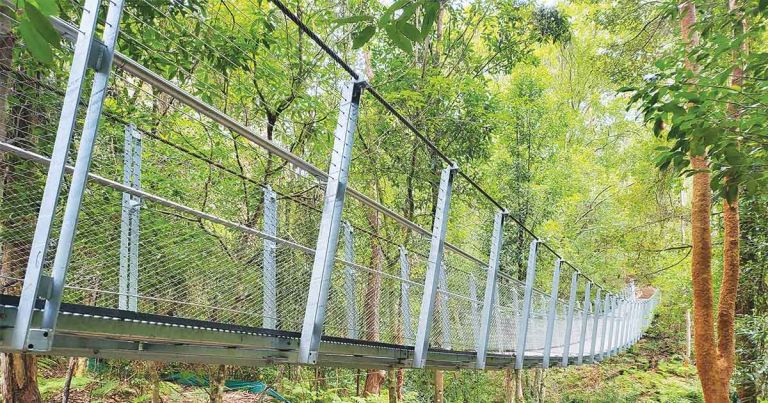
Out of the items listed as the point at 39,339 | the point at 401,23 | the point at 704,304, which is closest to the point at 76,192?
the point at 39,339

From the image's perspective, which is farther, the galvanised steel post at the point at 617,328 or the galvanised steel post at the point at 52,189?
the galvanised steel post at the point at 617,328

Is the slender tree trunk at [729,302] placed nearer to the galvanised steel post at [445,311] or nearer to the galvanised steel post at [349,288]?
the galvanised steel post at [445,311]

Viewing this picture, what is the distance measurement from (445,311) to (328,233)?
2.17m

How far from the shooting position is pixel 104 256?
2.24 metres

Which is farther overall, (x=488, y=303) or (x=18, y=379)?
(x=18, y=379)

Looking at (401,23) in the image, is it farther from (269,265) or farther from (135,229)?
(269,265)

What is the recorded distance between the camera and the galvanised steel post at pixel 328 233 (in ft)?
6.35

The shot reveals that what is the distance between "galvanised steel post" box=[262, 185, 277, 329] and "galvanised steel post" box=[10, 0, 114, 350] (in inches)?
63.2

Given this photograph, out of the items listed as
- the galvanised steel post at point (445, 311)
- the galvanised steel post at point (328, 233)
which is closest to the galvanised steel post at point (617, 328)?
the galvanised steel post at point (445, 311)

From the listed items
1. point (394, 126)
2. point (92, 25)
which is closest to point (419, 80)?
point (394, 126)

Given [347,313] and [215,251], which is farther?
[347,313]

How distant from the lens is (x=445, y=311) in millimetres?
3908

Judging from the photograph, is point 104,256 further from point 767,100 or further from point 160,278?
point 767,100

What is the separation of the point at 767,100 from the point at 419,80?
A: 451 centimetres
